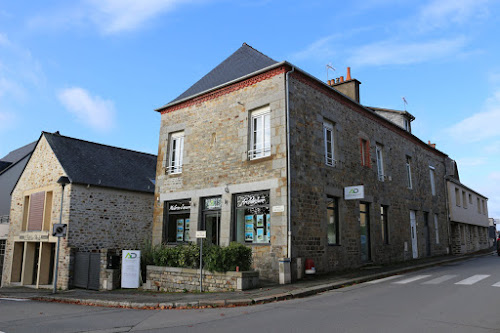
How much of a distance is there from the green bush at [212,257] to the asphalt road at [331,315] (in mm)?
2145

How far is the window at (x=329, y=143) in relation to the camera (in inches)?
538

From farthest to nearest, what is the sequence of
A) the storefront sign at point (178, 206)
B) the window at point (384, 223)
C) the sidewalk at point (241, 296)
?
the window at point (384, 223) < the storefront sign at point (178, 206) < the sidewalk at point (241, 296)

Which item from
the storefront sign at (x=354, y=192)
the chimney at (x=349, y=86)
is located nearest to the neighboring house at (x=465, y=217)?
the chimney at (x=349, y=86)

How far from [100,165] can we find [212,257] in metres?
→ 12.5

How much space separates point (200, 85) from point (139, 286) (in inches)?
332

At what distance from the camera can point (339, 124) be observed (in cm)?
1444

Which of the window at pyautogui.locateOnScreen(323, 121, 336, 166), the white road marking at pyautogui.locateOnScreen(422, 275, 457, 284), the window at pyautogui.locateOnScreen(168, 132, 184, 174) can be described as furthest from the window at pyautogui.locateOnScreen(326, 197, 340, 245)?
the window at pyautogui.locateOnScreen(168, 132, 184, 174)

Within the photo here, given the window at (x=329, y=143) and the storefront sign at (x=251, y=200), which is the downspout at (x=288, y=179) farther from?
the window at (x=329, y=143)

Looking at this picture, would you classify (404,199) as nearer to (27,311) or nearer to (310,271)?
(310,271)

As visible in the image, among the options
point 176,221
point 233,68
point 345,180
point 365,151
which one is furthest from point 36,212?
point 365,151

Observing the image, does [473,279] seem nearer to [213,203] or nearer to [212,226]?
[212,226]

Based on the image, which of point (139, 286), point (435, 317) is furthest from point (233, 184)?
point (435, 317)

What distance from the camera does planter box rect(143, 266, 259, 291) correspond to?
9562 millimetres

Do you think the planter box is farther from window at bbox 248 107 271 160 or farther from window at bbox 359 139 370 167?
window at bbox 359 139 370 167
